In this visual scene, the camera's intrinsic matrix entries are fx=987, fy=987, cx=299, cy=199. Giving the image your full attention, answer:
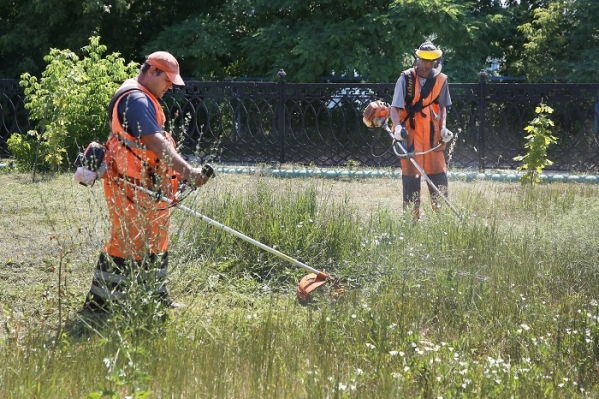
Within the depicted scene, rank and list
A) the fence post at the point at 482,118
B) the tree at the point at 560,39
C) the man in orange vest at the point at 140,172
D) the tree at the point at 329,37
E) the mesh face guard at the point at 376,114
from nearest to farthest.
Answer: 1. the man in orange vest at the point at 140,172
2. the mesh face guard at the point at 376,114
3. the fence post at the point at 482,118
4. the tree at the point at 329,37
5. the tree at the point at 560,39

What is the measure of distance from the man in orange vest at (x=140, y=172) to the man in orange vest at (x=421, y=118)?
3231mm

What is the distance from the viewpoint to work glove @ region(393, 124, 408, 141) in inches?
335

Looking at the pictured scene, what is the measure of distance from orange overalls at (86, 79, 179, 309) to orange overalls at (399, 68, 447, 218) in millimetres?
3320

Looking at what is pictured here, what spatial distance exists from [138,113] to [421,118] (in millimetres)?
3690

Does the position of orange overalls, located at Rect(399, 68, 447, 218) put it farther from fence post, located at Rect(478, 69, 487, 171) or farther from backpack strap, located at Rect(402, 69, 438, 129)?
fence post, located at Rect(478, 69, 487, 171)

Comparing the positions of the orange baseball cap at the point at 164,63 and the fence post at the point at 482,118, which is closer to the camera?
the orange baseball cap at the point at 164,63

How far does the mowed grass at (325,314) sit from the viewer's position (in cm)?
452

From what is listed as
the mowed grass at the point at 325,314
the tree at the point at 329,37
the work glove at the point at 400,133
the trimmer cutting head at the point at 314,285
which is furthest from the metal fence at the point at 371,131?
the trimmer cutting head at the point at 314,285

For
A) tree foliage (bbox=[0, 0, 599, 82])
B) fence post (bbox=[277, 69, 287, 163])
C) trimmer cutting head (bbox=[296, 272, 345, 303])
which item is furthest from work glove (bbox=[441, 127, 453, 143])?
tree foliage (bbox=[0, 0, 599, 82])

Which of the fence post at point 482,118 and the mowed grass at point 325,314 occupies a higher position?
the fence post at point 482,118

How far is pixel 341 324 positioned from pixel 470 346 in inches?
28.4

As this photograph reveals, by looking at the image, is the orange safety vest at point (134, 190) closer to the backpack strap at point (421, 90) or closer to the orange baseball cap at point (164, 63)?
the orange baseball cap at point (164, 63)

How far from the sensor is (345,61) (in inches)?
670

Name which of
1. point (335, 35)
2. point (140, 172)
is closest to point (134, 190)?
point (140, 172)
